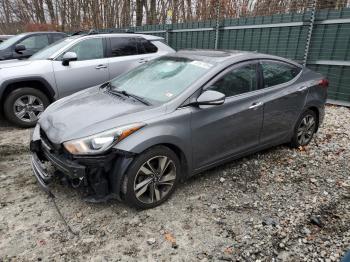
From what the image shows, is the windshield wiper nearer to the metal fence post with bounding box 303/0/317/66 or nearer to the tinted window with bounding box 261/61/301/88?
the tinted window with bounding box 261/61/301/88

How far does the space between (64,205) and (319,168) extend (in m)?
3.33

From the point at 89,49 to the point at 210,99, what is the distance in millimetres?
4069

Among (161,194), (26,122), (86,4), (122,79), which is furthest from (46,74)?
(86,4)

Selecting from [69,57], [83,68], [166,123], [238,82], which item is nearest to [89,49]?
[83,68]

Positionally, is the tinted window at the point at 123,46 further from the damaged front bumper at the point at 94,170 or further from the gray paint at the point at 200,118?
the damaged front bumper at the point at 94,170

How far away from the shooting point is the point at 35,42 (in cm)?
868

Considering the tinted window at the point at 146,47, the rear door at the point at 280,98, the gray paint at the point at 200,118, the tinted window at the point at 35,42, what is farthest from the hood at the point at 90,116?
the tinted window at the point at 35,42

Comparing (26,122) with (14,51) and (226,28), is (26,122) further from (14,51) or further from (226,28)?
(226,28)

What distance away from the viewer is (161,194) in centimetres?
326

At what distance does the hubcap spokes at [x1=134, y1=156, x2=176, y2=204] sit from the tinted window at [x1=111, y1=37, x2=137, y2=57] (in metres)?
4.16

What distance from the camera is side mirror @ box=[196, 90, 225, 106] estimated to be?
3213 millimetres

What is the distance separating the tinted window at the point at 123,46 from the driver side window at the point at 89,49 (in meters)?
0.28

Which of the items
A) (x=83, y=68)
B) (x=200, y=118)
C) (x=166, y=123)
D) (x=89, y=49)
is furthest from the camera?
(x=89, y=49)

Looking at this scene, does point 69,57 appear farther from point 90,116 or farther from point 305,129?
point 305,129
